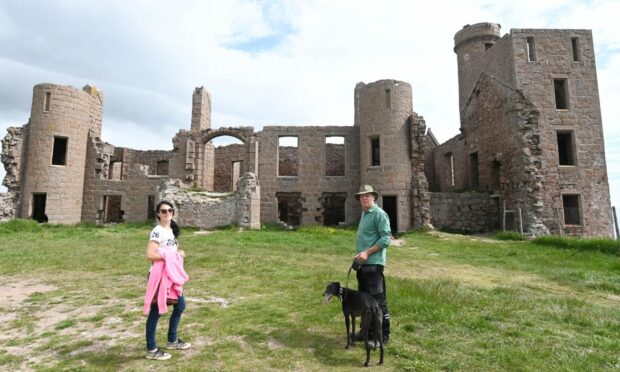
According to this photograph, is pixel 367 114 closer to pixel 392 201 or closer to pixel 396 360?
pixel 392 201

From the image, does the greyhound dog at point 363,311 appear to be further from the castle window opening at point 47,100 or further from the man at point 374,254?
the castle window opening at point 47,100

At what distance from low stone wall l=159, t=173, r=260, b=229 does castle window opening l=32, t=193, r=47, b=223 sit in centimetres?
832

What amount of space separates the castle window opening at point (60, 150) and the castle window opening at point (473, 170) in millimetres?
24980

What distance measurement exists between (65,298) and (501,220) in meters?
19.7

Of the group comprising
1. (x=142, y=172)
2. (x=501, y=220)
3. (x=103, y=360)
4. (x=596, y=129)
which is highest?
(x=596, y=129)

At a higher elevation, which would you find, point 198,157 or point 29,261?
point 198,157

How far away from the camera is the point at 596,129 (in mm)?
19172

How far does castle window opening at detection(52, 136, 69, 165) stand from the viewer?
2202 centimetres

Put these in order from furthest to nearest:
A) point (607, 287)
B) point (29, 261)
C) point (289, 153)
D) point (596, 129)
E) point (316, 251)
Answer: point (289, 153)
point (596, 129)
point (316, 251)
point (29, 261)
point (607, 287)

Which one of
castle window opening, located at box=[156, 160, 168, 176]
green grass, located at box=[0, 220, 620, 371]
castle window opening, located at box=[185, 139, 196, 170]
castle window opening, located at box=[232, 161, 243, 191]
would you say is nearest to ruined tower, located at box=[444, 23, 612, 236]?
green grass, located at box=[0, 220, 620, 371]

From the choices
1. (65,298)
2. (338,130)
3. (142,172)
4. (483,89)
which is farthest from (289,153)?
(65,298)

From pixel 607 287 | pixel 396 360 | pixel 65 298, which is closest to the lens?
pixel 396 360

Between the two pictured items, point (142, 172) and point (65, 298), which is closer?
point (65, 298)

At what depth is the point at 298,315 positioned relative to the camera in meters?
5.08
